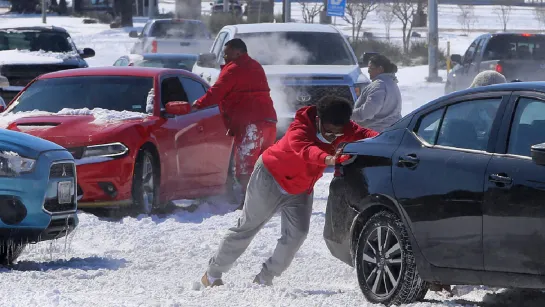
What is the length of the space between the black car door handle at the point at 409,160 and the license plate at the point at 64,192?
116 inches

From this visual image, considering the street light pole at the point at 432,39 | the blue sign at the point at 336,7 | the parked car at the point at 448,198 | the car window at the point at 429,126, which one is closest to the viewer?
the parked car at the point at 448,198

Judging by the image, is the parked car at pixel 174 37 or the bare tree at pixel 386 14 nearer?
the parked car at pixel 174 37

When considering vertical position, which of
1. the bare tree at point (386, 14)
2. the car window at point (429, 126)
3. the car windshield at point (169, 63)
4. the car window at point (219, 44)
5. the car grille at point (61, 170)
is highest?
the car window at point (429, 126)

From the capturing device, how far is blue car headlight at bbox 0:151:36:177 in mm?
8867

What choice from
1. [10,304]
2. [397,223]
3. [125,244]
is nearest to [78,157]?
[125,244]

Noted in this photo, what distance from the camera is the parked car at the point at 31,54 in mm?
22625

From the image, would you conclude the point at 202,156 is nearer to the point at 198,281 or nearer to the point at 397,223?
the point at 198,281

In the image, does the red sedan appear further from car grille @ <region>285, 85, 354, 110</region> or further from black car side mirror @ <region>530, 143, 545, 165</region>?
black car side mirror @ <region>530, 143, 545, 165</region>

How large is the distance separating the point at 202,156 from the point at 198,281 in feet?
14.6

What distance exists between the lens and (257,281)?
27.6ft

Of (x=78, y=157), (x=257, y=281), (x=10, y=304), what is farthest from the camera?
(x=78, y=157)

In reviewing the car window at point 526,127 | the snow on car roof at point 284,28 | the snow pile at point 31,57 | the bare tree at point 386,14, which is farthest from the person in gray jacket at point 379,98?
the bare tree at point 386,14

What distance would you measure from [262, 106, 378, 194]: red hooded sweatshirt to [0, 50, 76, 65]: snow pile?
50.6 ft

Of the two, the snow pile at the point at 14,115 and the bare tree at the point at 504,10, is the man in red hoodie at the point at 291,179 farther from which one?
the bare tree at the point at 504,10
